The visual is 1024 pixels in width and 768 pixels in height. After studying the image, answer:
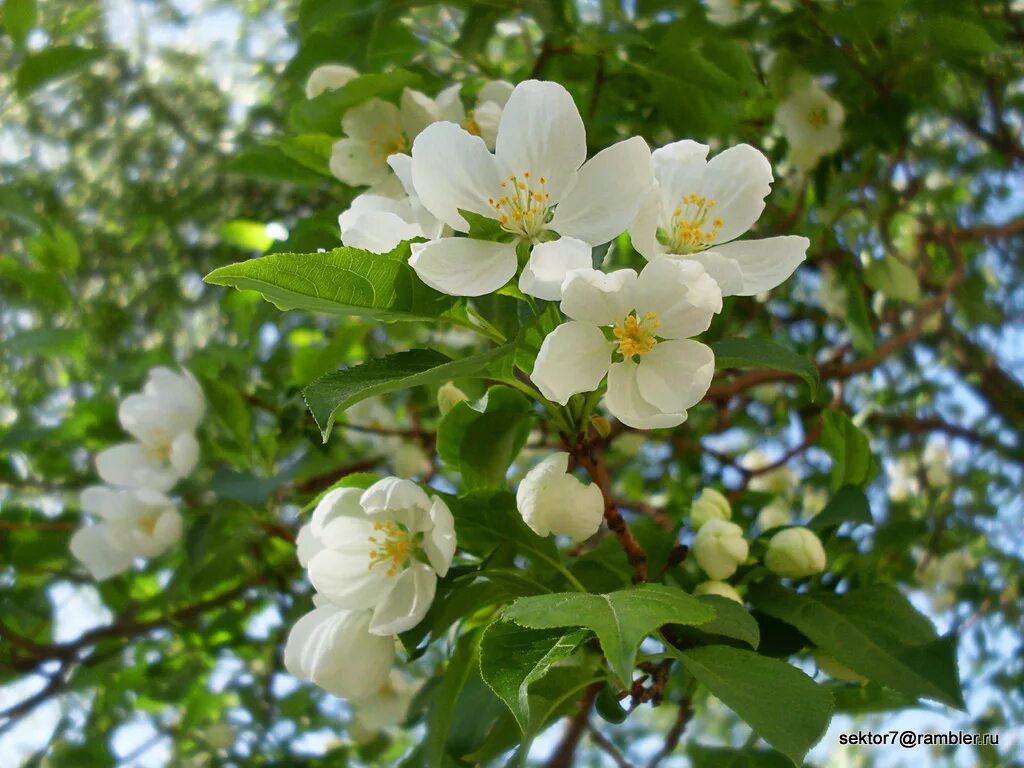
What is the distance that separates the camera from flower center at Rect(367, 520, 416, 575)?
1089 mm

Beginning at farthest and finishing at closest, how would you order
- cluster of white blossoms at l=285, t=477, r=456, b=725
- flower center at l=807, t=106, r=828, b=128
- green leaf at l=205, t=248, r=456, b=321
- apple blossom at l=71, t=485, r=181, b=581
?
flower center at l=807, t=106, r=828, b=128 → apple blossom at l=71, t=485, r=181, b=581 → cluster of white blossoms at l=285, t=477, r=456, b=725 → green leaf at l=205, t=248, r=456, b=321

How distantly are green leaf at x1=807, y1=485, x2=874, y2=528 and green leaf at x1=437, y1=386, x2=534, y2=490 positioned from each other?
15.2 inches

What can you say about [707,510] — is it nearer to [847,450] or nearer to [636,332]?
[847,450]

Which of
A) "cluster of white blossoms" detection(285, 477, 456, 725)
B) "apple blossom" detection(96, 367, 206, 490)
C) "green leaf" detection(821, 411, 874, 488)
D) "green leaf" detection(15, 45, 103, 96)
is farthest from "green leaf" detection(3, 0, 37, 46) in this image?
"green leaf" detection(821, 411, 874, 488)

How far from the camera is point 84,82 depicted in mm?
3369

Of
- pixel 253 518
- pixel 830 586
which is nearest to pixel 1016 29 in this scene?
pixel 830 586

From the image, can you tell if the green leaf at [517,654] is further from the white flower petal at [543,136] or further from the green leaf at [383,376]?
the white flower petal at [543,136]

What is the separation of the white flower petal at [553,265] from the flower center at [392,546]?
0.37 meters

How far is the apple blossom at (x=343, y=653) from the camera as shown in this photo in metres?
1.10

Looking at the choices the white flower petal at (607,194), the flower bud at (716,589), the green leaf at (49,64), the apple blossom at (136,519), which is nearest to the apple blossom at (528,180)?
the white flower petal at (607,194)

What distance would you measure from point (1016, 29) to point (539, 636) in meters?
2.19

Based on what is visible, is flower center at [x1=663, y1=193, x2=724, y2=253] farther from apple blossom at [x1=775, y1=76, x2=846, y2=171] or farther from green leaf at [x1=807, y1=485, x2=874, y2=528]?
apple blossom at [x1=775, y1=76, x2=846, y2=171]

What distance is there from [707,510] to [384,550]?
0.43 metres

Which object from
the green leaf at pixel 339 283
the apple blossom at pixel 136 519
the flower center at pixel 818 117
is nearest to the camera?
the green leaf at pixel 339 283
